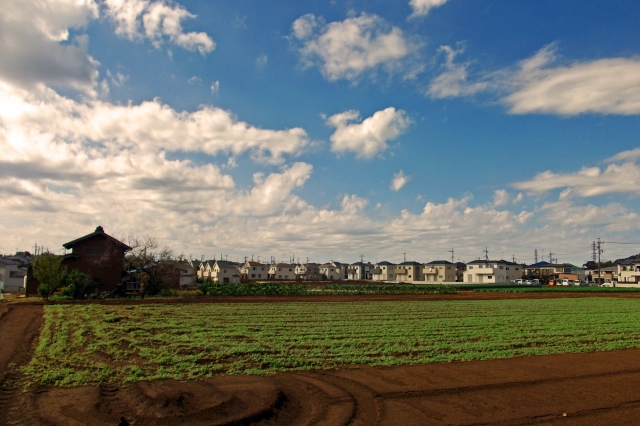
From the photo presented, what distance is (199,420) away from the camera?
30.3 feet

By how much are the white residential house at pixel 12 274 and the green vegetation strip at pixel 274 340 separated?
3698cm

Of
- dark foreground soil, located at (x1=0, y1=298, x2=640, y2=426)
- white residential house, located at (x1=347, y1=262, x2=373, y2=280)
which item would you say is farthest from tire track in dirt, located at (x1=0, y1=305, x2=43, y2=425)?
white residential house, located at (x1=347, y1=262, x2=373, y2=280)

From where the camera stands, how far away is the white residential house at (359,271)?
147000 millimetres

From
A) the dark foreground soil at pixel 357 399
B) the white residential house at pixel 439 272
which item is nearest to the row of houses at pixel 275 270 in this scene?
the white residential house at pixel 439 272

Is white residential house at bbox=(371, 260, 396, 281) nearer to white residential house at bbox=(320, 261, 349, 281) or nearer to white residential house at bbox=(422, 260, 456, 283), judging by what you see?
white residential house at bbox=(422, 260, 456, 283)

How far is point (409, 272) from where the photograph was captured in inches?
5113

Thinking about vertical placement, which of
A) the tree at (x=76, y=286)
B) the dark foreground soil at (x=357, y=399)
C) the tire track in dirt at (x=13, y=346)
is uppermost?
the tree at (x=76, y=286)

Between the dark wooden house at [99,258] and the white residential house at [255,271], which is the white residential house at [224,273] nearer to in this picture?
the white residential house at [255,271]

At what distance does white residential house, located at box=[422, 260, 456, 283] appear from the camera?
122 meters

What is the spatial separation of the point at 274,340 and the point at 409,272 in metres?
114

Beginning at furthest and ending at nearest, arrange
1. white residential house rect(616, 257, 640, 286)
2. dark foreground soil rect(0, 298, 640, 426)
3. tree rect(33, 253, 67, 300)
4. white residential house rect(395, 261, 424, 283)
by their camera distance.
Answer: white residential house rect(395, 261, 424, 283)
white residential house rect(616, 257, 640, 286)
tree rect(33, 253, 67, 300)
dark foreground soil rect(0, 298, 640, 426)

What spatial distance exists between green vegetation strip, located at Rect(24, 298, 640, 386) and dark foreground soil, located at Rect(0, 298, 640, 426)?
1.18 m

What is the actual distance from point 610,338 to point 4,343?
26.2m

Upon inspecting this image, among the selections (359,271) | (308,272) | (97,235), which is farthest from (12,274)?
(359,271)
